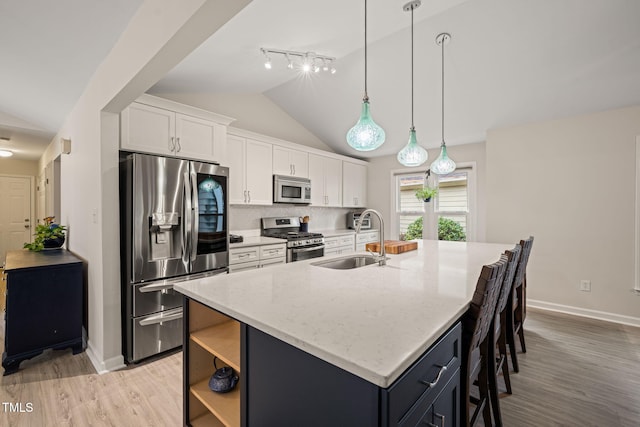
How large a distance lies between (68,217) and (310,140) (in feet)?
11.8

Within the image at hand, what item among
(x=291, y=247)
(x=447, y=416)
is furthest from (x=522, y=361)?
(x=291, y=247)

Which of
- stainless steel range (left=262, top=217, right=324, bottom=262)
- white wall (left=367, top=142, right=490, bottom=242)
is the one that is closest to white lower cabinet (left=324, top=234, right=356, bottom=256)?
stainless steel range (left=262, top=217, right=324, bottom=262)

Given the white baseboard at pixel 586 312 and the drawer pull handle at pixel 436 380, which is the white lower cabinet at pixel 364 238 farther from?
the drawer pull handle at pixel 436 380

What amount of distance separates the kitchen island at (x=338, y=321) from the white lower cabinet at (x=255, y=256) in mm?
1533

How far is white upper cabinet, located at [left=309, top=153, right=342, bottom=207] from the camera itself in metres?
4.66

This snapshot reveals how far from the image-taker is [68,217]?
3357mm

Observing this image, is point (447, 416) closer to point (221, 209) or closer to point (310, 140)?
point (221, 209)

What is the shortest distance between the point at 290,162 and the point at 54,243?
3056mm

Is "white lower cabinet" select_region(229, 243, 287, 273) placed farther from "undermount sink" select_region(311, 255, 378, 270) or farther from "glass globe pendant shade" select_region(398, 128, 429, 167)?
→ "glass globe pendant shade" select_region(398, 128, 429, 167)

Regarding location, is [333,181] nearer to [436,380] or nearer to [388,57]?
[388,57]

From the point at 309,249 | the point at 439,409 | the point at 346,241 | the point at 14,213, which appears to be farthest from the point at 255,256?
the point at 14,213

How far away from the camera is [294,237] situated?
3.82 metres

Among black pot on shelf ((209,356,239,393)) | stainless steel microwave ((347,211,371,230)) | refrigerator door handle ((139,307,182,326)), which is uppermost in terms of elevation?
stainless steel microwave ((347,211,371,230))

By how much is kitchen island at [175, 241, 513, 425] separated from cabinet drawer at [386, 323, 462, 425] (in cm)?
1
